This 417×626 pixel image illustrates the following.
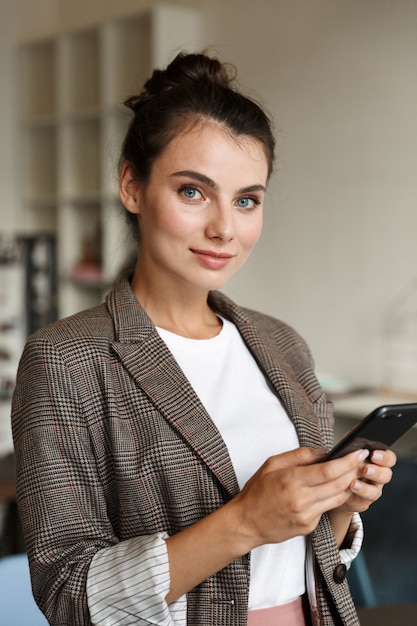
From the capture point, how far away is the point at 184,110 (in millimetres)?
1449

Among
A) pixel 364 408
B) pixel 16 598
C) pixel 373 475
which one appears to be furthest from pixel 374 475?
pixel 364 408

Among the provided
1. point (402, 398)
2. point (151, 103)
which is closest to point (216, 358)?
point (151, 103)

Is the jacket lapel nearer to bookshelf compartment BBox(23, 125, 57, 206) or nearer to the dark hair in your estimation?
the dark hair

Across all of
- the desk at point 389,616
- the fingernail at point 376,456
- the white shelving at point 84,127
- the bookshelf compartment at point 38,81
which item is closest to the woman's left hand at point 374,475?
the fingernail at point 376,456

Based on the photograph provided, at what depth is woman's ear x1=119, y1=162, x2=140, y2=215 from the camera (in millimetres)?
1485

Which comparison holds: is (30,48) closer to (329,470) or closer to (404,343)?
(404,343)

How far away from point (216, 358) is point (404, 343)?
2.57 metres

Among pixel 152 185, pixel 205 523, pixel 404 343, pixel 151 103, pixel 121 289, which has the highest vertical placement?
pixel 151 103

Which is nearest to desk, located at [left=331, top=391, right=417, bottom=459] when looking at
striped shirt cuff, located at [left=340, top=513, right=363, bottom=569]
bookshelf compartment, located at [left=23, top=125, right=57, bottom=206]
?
striped shirt cuff, located at [left=340, top=513, right=363, bottom=569]

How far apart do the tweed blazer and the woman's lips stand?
153 mm

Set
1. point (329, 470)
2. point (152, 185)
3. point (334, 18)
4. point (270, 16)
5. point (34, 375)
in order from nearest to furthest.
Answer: point (329, 470) → point (34, 375) → point (152, 185) → point (334, 18) → point (270, 16)

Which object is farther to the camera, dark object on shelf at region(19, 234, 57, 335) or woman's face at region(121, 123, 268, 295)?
dark object on shelf at region(19, 234, 57, 335)

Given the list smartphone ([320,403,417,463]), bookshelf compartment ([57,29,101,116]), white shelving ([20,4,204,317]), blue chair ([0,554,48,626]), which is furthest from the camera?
bookshelf compartment ([57,29,101,116])

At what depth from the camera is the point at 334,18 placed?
411 centimetres
